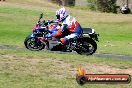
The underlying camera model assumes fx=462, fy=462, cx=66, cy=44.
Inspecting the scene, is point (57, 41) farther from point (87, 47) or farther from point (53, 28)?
point (87, 47)

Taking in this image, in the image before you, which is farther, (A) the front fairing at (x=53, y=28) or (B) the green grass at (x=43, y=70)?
(A) the front fairing at (x=53, y=28)

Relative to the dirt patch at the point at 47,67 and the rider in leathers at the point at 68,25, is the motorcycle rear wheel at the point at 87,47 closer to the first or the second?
the rider in leathers at the point at 68,25

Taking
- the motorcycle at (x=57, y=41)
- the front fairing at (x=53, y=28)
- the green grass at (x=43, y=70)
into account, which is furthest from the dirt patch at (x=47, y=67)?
the front fairing at (x=53, y=28)

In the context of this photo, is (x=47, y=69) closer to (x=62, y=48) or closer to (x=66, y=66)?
(x=66, y=66)

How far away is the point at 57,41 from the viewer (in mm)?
19391

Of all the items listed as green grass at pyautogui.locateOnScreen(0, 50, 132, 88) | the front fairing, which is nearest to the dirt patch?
green grass at pyautogui.locateOnScreen(0, 50, 132, 88)

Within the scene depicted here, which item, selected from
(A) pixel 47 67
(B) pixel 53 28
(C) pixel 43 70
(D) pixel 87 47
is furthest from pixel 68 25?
(C) pixel 43 70

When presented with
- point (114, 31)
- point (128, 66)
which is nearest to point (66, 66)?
point (128, 66)

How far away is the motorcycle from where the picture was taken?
18.7 meters

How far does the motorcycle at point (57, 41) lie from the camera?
61.4ft

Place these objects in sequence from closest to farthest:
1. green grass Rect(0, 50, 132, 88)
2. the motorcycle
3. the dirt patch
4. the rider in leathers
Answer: green grass Rect(0, 50, 132, 88), the dirt patch, the motorcycle, the rider in leathers

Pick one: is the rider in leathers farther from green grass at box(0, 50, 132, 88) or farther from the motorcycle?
green grass at box(0, 50, 132, 88)

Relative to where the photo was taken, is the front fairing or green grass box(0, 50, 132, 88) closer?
green grass box(0, 50, 132, 88)

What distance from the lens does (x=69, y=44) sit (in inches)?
760
